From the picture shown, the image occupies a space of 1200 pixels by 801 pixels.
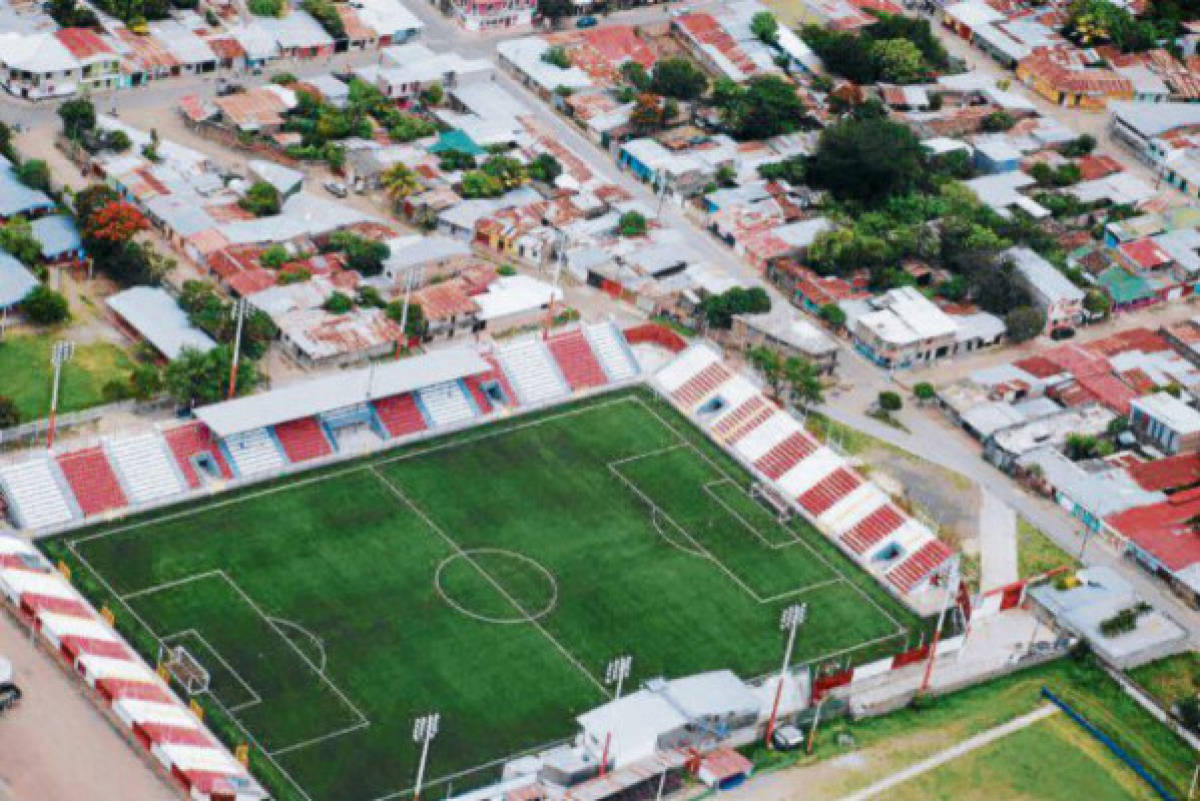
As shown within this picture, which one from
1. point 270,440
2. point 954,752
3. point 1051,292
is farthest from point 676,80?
point 954,752

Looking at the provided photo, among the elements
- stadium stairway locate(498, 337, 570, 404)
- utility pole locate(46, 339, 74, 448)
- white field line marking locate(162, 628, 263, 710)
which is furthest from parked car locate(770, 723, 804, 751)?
utility pole locate(46, 339, 74, 448)

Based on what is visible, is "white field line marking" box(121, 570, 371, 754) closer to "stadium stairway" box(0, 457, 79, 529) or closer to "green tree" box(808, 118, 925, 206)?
"stadium stairway" box(0, 457, 79, 529)

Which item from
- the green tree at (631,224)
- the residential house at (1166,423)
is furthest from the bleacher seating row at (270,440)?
the residential house at (1166,423)

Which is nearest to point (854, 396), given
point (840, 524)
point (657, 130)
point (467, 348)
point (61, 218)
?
point (840, 524)

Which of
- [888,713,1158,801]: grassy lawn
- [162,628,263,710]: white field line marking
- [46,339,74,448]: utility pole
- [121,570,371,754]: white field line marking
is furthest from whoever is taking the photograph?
[46,339,74,448]: utility pole

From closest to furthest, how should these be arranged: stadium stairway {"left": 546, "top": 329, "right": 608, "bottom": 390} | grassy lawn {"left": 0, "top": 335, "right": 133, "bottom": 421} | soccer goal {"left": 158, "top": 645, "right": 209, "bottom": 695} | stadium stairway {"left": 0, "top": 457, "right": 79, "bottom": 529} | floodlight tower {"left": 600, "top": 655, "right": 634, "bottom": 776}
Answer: floodlight tower {"left": 600, "top": 655, "right": 634, "bottom": 776} → soccer goal {"left": 158, "top": 645, "right": 209, "bottom": 695} → stadium stairway {"left": 0, "top": 457, "right": 79, "bottom": 529} → grassy lawn {"left": 0, "top": 335, "right": 133, "bottom": 421} → stadium stairway {"left": 546, "top": 329, "right": 608, "bottom": 390}

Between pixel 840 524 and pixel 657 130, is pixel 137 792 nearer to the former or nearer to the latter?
pixel 840 524

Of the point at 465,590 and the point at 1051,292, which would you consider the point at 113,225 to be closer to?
the point at 465,590
